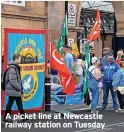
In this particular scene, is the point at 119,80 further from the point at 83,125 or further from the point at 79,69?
the point at 83,125

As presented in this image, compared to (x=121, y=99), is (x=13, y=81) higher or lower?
higher

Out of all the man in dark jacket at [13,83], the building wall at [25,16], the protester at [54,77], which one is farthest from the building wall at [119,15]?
the man in dark jacket at [13,83]

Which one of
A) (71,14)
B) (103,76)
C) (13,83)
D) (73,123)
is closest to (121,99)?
(103,76)

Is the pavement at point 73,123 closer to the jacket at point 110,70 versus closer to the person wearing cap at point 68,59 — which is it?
the jacket at point 110,70

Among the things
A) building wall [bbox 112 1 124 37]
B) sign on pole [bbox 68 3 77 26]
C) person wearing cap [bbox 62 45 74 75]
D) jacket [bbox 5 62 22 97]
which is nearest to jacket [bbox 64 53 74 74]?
person wearing cap [bbox 62 45 74 75]

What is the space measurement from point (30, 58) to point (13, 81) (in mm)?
1435

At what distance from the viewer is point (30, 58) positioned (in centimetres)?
1119

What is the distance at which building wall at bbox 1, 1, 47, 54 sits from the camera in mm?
15789

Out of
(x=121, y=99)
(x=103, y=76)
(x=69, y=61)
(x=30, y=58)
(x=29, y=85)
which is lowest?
(x=121, y=99)

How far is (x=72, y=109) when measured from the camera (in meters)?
12.3

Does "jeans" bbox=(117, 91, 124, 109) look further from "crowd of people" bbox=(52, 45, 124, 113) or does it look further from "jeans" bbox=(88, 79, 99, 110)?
"jeans" bbox=(88, 79, 99, 110)

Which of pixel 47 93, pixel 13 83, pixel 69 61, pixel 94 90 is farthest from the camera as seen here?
pixel 69 61

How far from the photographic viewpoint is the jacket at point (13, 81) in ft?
32.4

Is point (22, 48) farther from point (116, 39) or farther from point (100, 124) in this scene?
point (116, 39)
